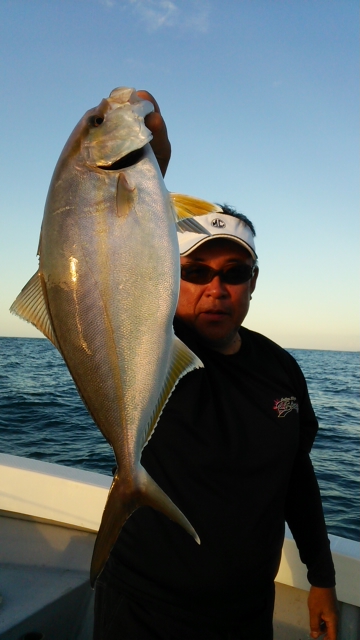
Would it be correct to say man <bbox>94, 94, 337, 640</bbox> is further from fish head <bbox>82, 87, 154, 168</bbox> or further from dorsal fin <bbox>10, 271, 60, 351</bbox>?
dorsal fin <bbox>10, 271, 60, 351</bbox>

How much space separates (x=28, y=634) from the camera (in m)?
2.73

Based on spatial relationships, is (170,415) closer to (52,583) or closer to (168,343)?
(168,343)

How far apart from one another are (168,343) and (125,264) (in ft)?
0.92

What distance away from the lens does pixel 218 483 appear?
1.84 metres

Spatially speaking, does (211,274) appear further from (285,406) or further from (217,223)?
(285,406)

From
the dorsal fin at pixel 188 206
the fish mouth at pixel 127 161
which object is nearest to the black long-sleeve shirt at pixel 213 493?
the dorsal fin at pixel 188 206

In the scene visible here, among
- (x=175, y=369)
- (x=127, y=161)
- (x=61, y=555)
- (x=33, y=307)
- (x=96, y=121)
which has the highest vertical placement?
(x=96, y=121)

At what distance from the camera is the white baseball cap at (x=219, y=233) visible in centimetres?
210

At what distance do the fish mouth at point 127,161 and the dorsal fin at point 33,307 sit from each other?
40 cm

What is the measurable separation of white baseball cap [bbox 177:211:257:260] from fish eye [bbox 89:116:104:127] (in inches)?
27.5

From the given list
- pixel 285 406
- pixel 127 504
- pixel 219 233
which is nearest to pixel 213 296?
pixel 219 233

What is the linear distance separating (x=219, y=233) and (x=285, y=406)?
88 centimetres

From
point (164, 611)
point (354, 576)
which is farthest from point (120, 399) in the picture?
point (354, 576)

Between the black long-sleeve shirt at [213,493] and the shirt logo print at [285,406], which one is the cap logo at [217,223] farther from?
the shirt logo print at [285,406]
